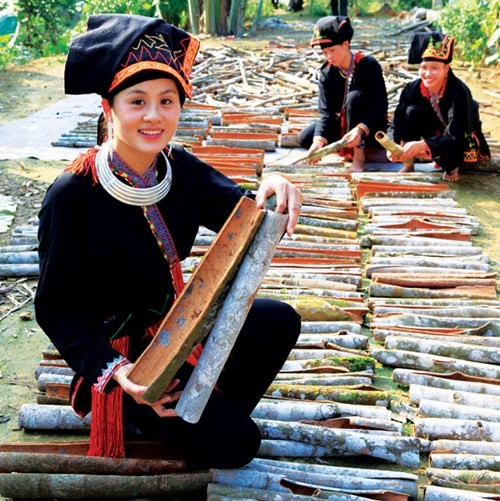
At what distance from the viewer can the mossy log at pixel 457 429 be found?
2445 mm

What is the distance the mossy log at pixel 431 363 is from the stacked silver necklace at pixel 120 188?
4.07ft

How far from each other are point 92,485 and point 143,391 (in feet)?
1.39

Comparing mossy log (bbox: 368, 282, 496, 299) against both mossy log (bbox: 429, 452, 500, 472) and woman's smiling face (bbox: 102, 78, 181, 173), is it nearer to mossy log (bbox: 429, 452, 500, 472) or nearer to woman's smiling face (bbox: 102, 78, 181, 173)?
mossy log (bbox: 429, 452, 500, 472)

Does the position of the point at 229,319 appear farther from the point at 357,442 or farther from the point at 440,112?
the point at 440,112

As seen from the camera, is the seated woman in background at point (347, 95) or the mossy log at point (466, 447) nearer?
the mossy log at point (466, 447)

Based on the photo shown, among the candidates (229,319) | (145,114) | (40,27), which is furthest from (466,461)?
(40,27)

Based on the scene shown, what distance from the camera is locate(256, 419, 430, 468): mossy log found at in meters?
2.36

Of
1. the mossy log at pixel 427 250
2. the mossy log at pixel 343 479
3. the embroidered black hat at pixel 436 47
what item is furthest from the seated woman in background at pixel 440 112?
the mossy log at pixel 343 479

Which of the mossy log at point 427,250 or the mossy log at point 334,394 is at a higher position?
the mossy log at point 334,394

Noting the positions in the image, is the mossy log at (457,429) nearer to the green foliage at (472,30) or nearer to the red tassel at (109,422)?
the red tassel at (109,422)

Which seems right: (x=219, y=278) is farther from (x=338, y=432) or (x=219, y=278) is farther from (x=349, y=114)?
(x=349, y=114)

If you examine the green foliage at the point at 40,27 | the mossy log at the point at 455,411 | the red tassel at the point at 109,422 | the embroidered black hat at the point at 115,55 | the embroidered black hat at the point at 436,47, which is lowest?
the green foliage at the point at 40,27

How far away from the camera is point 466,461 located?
7.59 feet

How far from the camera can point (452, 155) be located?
5.21 metres
